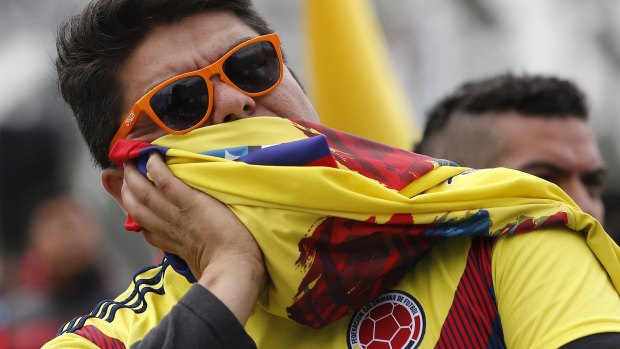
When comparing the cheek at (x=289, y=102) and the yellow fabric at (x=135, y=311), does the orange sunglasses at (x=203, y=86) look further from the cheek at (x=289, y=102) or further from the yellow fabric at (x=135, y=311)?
the yellow fabric at (x=135, y=311)

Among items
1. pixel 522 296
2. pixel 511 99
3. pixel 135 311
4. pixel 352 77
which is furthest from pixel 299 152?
pixel 352 77

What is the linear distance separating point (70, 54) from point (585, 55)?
1283 cm

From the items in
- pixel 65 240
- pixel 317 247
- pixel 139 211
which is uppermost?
pixel 139 211

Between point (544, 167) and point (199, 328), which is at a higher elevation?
point (199, 328)

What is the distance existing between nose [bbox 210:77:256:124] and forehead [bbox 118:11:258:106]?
11cm

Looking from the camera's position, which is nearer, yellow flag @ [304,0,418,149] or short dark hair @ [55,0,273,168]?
short dark hair @ [55,0,273,168]

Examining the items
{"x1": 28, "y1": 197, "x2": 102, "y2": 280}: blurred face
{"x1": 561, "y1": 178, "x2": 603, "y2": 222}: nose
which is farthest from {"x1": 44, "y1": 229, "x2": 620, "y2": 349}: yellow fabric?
{"x1": 28, "y1": 197, "x2": 102, "y2": 280}: blurred face

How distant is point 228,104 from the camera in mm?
2746

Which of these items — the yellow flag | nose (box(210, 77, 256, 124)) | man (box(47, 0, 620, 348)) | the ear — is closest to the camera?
man (box(47, 0, 620, 348))

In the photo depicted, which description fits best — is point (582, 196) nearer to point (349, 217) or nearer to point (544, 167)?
point (544, 167)

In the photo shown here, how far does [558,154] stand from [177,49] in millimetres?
1716

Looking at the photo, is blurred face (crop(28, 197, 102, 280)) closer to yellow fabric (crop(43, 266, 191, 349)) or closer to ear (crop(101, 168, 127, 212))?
ear (crop(101, 168, 127, 212))

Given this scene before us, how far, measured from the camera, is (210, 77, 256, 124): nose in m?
2.74

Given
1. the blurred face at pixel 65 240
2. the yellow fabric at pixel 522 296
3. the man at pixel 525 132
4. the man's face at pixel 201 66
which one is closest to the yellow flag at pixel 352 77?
the man at pixel 525 132
